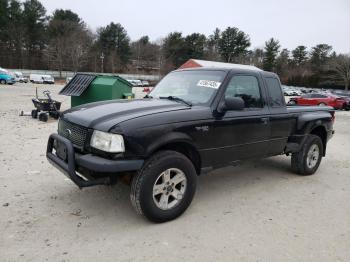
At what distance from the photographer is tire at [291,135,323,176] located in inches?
227

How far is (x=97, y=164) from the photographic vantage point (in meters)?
3.29

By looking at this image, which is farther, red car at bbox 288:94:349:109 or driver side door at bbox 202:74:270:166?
red car at bbox 288:94:349:109

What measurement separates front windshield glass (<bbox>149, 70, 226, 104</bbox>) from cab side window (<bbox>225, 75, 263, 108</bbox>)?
0.20 m

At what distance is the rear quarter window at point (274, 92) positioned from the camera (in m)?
5.14

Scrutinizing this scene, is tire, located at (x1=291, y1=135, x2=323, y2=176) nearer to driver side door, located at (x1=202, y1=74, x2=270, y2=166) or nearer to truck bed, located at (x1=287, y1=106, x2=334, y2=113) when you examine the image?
truck bed, located at (x1=287, y1=106, x2=334, y2=113)

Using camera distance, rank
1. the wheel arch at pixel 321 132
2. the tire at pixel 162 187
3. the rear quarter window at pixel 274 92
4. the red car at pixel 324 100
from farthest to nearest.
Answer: the red car at pixel 324 100 → the wheel arch at pixel 321 132 → the rear quarter window at pixel 274 92 → the tire at pixel 162 187

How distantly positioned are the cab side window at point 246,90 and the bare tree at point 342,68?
71.6m

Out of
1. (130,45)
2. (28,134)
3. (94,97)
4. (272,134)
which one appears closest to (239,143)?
(272,134)

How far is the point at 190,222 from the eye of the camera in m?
3.86

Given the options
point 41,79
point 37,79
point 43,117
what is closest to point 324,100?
point 43,117

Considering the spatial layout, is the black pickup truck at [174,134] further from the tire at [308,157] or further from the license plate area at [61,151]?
the tire at [308,157]

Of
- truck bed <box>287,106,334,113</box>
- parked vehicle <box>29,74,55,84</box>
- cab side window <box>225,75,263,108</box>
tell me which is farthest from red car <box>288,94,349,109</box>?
parked vehicle <box>29,74,55,84</box>

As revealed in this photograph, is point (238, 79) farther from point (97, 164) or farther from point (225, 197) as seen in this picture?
point (97, 164)

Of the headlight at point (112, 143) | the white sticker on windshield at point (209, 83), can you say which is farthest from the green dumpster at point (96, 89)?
the headlight at point (112, 143)
